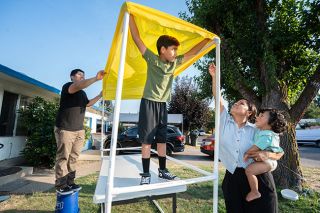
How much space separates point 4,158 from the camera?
7348mm

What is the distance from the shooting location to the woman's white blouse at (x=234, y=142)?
239 centimetres

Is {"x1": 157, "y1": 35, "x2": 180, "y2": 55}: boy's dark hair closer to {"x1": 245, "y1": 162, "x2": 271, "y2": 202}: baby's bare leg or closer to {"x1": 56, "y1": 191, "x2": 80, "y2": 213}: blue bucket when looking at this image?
{"x1": 245, "y1": 162, "x2": 271, "y2": 202}: baby's bare leg

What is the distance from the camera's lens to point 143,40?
275 centimetres

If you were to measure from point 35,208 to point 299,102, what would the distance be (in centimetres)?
644

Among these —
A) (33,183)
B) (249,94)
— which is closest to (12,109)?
(33,183)

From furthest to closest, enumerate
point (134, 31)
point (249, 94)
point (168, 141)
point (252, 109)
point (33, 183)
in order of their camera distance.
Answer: point (168, 141), point (249, 94), point (33, 183), point (252, 109), point (134, 31)

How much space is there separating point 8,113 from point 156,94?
7523 mm

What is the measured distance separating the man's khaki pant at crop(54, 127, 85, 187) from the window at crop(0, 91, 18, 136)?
513cm

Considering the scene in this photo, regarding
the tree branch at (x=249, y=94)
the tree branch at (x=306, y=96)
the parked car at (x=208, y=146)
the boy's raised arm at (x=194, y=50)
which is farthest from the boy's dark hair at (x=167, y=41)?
the parked car at (x=208, y=146)

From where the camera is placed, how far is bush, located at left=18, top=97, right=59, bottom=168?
7648 mm

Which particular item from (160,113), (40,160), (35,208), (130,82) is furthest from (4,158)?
(160,113)

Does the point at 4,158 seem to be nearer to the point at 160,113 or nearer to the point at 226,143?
the point at 160,113

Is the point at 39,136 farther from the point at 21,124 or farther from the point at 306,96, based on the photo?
the point at 306,96

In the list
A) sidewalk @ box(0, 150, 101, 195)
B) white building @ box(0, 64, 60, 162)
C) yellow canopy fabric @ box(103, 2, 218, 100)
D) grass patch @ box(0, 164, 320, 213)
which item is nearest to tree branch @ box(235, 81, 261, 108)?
grass patch @ box(0, 164, 320, 213)
